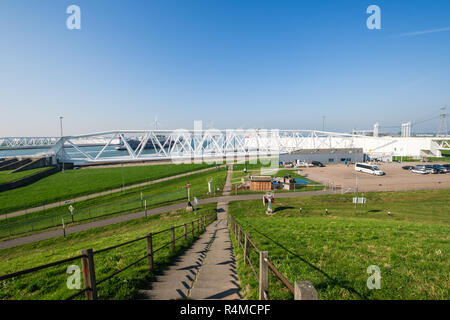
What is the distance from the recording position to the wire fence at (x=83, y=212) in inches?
734

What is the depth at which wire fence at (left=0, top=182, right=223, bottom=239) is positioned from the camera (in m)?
18.7

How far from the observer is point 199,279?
5.42m

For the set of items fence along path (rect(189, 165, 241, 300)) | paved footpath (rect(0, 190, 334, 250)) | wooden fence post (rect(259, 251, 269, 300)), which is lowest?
paved footpath (rect(0, 190, 334, 250))

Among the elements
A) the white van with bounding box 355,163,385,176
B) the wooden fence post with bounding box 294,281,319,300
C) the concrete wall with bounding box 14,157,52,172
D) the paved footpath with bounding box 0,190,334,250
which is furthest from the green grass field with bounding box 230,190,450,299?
the concrete wall with bounding box 14,157,52,172

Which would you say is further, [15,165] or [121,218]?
[15,165]

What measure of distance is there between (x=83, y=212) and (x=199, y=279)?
913 inches

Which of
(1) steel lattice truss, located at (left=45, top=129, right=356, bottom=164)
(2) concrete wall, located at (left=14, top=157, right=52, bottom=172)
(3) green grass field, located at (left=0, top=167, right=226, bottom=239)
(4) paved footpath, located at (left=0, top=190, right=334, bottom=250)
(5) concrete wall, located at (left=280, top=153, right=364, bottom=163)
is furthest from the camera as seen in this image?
(1) steel lattice truss, located at (left=45, top=129, right=356, bottom=164)

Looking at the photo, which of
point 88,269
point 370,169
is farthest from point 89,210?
point 370,169

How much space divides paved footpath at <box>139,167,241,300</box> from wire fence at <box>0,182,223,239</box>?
15.4 meters

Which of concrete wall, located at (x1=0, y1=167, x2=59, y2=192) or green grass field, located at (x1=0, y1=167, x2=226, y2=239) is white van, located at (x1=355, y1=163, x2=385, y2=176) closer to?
green grass field, located at (x1=0, y1=167, x2=226, y2=239)

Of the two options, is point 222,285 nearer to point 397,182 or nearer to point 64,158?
point 397,182

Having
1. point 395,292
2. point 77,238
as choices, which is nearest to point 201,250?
point 395,292

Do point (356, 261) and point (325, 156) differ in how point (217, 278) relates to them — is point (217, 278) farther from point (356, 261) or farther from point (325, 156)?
point (325, 156)
